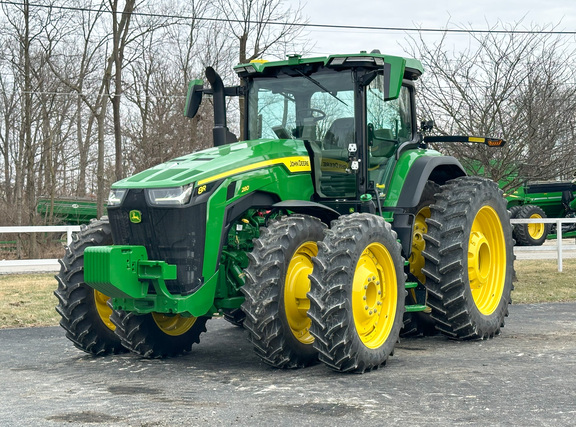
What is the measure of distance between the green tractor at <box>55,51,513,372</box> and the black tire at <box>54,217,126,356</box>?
0.01 metres

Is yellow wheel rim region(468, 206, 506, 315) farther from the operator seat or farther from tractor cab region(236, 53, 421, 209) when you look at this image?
the operator seat

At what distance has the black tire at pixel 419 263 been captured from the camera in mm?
8258

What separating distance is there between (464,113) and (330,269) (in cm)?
798

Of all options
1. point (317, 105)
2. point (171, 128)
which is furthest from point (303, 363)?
point (171, 128)

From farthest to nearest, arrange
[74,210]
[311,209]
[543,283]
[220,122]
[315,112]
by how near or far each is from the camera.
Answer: [74,210] < [543,283] < [220,122] < [315,112] < [311,209]

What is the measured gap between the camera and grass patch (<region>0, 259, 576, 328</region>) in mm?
10539

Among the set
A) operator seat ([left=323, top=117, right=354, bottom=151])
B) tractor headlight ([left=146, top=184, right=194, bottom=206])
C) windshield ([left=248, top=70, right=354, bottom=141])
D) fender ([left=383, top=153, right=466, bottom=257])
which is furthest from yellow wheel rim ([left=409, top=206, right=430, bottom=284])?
tractor headlight ([left=146, top=184, right=194, bottom=206])

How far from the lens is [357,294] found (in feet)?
21.4

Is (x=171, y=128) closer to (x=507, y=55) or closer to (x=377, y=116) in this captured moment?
(x=507, y=55)

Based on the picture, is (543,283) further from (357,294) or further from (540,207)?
(540,207)

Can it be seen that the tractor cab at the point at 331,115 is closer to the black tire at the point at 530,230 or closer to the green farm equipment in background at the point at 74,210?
the black tire at the point at 530,230

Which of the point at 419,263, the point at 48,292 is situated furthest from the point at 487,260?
the point at 48,292

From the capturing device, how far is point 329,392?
18.6 feet

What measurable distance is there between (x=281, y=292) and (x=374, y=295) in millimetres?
889
